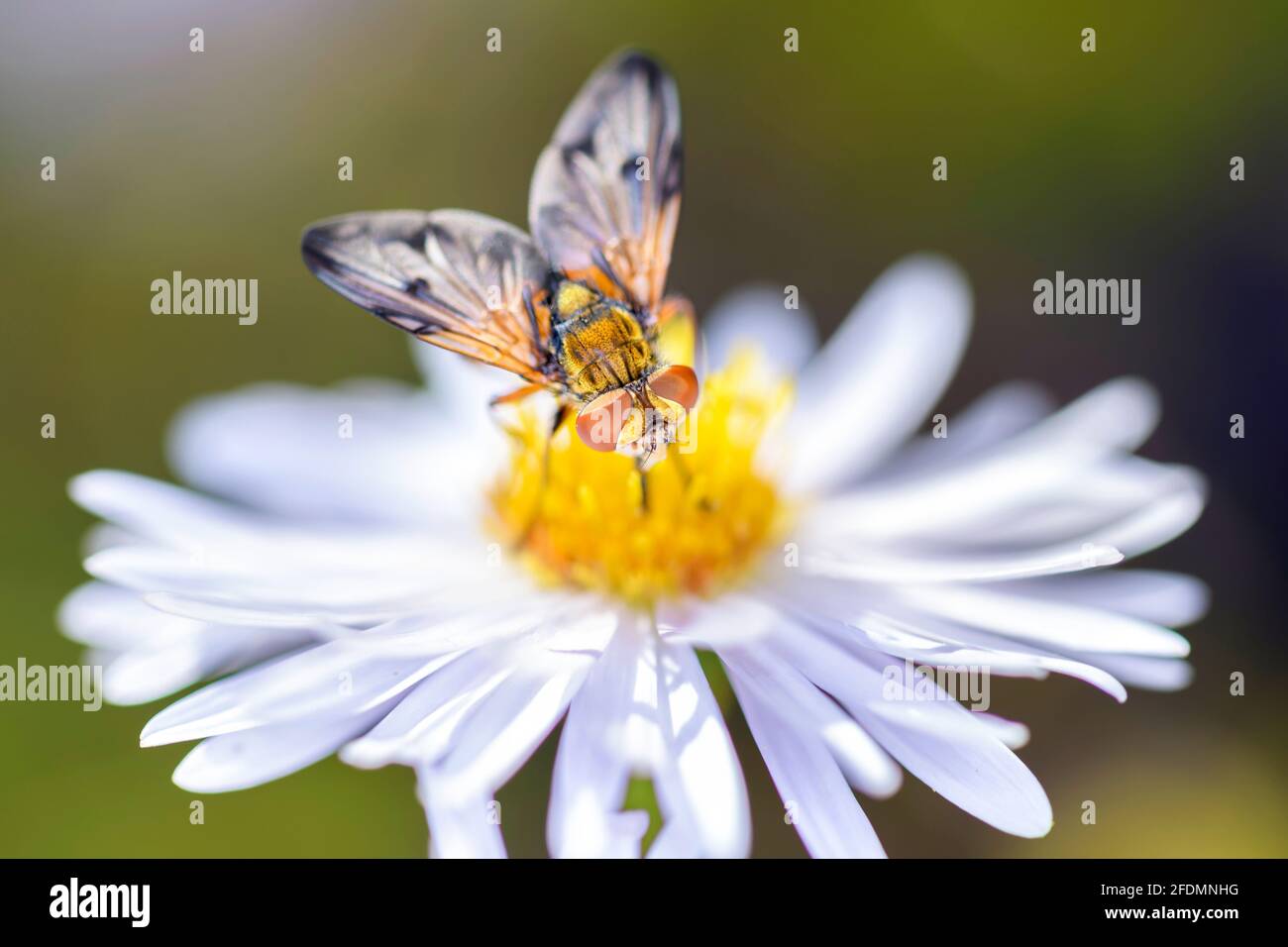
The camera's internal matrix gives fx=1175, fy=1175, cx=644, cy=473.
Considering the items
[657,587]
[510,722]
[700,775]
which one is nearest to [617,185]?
[657,587]

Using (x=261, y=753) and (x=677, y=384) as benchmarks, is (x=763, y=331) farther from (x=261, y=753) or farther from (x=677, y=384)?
(x=261, y=753)

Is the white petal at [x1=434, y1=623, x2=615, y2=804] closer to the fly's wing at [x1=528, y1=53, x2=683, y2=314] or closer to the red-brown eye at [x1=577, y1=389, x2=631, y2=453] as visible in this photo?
the red-brown eye at [x1=577, y1=389, x2=631, y2=453]

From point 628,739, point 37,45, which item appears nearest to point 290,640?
point 628,739

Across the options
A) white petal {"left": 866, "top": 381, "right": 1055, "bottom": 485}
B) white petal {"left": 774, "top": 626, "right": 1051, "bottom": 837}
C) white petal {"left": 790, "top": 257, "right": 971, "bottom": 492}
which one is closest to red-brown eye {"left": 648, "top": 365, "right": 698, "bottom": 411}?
white petal {"left": 774, "top": 626, "right": 1051, "bottom": 837}

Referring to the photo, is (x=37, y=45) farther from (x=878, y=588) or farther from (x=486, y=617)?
(x=878, y=588)

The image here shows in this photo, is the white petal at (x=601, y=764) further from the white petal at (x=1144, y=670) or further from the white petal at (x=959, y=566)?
the white petal at (x=1144, y=670)
